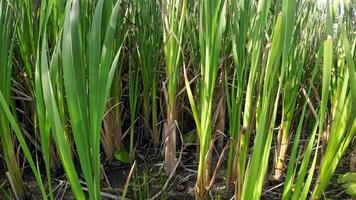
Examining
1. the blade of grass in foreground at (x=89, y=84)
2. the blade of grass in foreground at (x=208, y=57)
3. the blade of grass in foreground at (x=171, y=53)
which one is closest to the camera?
the blade of grass in foreground at (x=89, y=84)

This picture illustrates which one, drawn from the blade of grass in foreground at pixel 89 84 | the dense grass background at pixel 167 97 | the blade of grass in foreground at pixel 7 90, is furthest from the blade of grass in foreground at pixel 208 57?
the blade of grass in foreground at pixel 7 90

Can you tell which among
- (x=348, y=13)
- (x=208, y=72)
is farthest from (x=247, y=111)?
(x=348, y=13)

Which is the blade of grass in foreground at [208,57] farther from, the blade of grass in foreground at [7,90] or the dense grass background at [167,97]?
the blade of grass in foreground at [7,90]

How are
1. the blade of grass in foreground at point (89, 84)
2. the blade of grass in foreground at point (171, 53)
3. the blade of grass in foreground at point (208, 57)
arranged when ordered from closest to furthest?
the blade of grass in foreground at point (89, 84) → the blade of grass in foreground at point (208, 57) → the blade of grass in foreground at point (171, 53)

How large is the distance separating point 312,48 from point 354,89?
1.81 ft

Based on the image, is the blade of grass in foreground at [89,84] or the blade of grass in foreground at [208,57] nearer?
the blade of grass in foreground at [89,84]

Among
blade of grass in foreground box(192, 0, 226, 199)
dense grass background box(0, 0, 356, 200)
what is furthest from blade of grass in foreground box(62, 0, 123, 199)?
blade of grass in foreground box(192, 0, 226, 199)

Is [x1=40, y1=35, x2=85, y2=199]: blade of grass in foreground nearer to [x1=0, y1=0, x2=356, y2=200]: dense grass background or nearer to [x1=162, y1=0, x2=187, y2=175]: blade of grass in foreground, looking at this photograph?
[x1=0, y1=0, x2=356, y2=200]: dense grass background

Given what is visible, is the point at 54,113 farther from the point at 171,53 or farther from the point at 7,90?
the point at 171,53

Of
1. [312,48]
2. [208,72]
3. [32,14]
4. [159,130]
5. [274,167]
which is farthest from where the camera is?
[312,48]

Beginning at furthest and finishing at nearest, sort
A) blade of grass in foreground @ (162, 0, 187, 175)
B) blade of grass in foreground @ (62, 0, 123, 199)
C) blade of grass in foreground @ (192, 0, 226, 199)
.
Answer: blade of grass in foreground @ (162, 0, 187, 175), blade of grass in foreground @ (192, 0, 226, 199), blade of grass in foreground @ (62, 0, 123, 199)

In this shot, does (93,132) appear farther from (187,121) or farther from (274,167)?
(187,121)

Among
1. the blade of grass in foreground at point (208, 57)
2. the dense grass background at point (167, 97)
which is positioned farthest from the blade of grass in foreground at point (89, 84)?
the blade of grass in foreground at point (208, 57)

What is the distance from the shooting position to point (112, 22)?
0.44 metres
